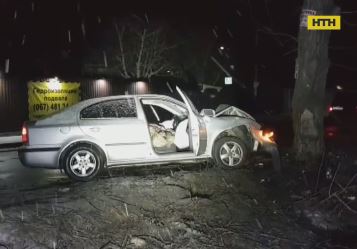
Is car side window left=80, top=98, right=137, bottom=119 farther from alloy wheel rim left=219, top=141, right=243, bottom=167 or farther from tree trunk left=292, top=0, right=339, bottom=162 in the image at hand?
tree trunk left=292, top=0, right=339, bottom=162

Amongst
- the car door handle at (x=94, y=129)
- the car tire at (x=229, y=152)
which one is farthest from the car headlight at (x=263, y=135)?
the car door handle at (x=94, y=129)

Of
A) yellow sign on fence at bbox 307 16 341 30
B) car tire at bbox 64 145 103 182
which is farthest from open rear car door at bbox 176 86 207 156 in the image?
yellow sign on fence at bbox 307 16 341 30

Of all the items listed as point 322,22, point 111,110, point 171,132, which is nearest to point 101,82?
point 171,132

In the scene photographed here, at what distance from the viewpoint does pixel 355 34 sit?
1070 inches

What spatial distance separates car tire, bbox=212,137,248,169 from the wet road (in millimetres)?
2924

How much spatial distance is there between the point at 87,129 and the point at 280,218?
3815 millimetres

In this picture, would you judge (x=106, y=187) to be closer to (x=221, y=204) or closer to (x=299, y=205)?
(x=221, y=204)

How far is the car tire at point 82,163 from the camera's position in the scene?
7.10m

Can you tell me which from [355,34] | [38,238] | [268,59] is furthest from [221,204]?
[268,59]

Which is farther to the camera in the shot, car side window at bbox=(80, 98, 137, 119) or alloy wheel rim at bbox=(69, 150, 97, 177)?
car side window at bbox=(80, 98, 137, 119)

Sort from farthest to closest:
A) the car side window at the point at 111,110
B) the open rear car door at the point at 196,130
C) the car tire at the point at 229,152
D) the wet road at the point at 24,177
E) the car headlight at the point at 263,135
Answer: the car headlight at the point at 263,135 → the car tire at the point at 229,152 → the open rear car door at the point at 196,130 → the car side window at the point at 111,110 → the wet road at the point at 24,177

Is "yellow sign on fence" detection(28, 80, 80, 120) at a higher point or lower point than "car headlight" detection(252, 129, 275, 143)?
higher

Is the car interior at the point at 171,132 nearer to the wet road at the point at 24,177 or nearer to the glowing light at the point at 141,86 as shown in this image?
the wet road at the point at 24,177

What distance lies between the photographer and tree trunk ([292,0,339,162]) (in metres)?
7.62
